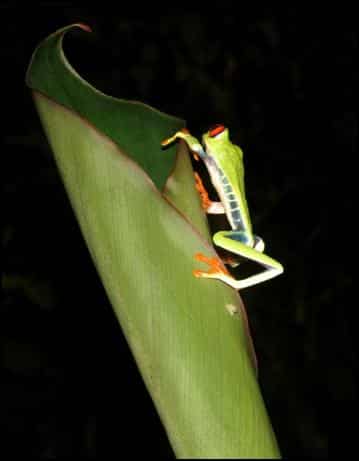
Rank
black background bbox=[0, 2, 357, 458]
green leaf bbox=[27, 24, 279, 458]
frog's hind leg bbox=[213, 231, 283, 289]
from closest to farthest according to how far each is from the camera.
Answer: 1. green leaf bbox=[27, 24, 279, 458]
2. frog's hind leg bbox=[213, 231, 283, 289]
3. black background bbox=[0, 2, 357, 458]

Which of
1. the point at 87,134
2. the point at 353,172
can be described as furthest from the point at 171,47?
the point at 87,134

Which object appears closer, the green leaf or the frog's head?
the green leaf

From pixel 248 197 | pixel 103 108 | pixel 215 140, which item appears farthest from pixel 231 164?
pixel 248 197

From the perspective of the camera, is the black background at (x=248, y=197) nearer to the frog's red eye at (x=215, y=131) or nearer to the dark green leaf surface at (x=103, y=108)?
the frog's red eye at (x=215, y=131)

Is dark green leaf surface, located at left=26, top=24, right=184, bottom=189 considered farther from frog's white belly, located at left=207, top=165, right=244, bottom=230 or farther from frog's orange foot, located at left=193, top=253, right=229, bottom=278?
frog's white belly, located at left=207, top=165, right=244, bottom=230

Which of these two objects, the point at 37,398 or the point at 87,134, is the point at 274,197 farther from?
the point at 87,134

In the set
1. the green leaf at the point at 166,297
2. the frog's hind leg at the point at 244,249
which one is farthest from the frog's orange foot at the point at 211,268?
the frog's hind leg at the point at 244,249

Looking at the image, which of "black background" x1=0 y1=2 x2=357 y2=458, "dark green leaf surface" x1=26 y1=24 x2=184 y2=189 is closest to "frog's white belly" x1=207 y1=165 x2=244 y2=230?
"dark green leaf surface" x1=26 y1=24 x2=184 y2=189
